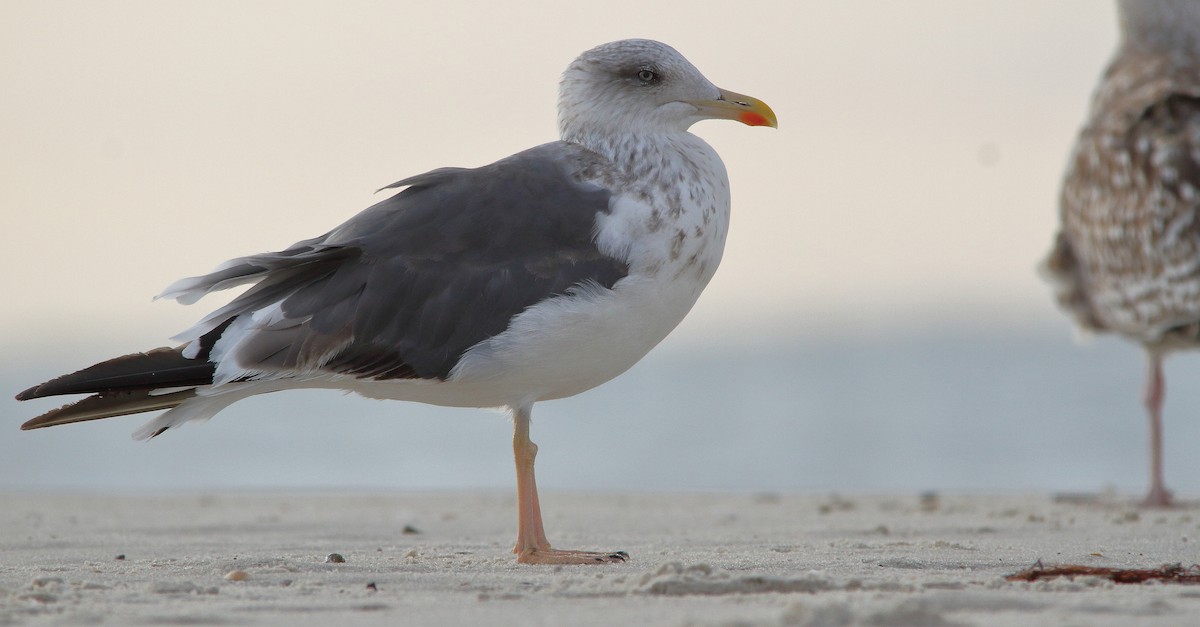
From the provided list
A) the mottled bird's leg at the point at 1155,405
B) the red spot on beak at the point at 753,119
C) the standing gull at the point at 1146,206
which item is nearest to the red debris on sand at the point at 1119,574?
the red spot on beak at the point at 753,119

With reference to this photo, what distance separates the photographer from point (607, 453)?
14367 mm

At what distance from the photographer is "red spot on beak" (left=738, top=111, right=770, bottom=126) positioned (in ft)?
17.0

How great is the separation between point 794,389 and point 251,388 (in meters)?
15.5

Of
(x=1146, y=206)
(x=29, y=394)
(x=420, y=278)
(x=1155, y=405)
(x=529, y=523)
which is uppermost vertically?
(x=1146, y=206)

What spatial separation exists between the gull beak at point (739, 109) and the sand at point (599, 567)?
1.62m

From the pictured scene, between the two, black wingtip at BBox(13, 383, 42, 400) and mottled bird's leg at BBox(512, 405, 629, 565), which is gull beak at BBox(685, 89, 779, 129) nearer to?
mottled bird's leg at BBox(512, 405, 629, 565)

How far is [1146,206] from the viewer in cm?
756

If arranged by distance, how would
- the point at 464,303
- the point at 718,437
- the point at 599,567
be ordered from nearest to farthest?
the point at 599,567 → the point at 464,303 → the point at 718,437

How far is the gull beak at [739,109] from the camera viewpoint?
204 inches

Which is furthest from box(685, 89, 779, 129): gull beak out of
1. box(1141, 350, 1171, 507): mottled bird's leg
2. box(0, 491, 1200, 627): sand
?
box(1141, 350, 1171, 507): mottled bird's leg

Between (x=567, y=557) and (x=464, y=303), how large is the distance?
90 centimetres

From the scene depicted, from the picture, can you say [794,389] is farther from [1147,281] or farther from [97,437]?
[1147,281]

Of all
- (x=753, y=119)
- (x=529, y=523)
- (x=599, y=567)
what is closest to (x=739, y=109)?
(x=753, y=119)

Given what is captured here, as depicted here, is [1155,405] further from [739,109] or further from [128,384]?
[128,384]
